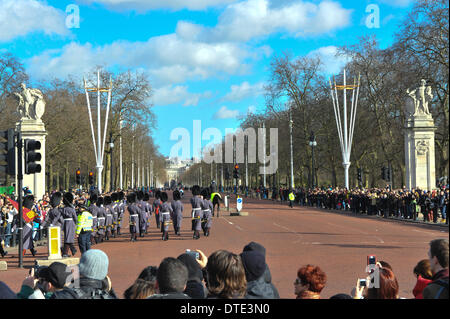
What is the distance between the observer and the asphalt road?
1092 cm

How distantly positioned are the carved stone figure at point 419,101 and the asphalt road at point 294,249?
11.4m

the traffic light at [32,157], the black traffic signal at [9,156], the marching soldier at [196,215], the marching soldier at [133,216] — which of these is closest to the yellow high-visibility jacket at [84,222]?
the traffic light at [32,157]

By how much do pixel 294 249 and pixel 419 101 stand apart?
2214 cm

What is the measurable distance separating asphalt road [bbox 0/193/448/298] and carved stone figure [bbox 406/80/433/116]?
37.6 ft

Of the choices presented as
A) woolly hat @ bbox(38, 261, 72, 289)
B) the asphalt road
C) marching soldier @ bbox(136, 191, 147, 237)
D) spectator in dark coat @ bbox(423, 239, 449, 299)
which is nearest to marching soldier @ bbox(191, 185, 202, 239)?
the asphalt road

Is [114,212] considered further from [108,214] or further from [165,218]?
[165,218]

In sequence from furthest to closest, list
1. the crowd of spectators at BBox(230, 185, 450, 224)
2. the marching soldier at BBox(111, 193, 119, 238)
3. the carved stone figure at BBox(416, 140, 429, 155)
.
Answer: the carved stone figure at BBox(416, 140, 429, 155), the crowd of spectators at BBox(230, 185, 450, 224), the marching soldier at BBox(111, 193, 119, 238)

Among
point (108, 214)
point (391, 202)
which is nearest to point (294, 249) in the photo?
point (108, 214)

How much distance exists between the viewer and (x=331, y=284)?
9.93 meters

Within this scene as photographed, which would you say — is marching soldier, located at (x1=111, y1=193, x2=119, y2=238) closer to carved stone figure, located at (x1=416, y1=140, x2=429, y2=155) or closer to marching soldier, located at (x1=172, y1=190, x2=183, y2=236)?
marching soldier, located at (x1=172, y1=190, x2=183, y2=236)

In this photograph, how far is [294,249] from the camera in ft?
51.4

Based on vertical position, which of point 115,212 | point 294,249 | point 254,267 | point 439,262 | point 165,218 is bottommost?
point 294,249

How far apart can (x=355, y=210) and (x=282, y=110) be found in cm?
3066

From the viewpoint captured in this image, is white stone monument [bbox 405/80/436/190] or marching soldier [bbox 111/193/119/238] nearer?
marching soldier [bbox 111/193/119/238]
